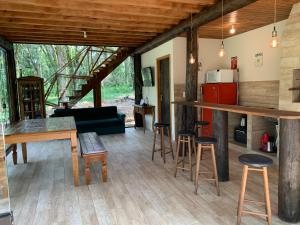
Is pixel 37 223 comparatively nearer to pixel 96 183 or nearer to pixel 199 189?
pixel 96 183

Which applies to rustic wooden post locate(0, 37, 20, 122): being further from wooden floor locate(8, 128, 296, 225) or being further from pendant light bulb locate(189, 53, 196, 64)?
pendant light bulb locate(189, 53, 196, 64)

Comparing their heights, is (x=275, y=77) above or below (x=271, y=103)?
above

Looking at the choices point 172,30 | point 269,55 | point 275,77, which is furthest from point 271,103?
point 172,30

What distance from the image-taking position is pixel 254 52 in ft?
16.5

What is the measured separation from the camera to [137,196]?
3.01m

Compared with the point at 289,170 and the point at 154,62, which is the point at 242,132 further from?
the point at 154,62

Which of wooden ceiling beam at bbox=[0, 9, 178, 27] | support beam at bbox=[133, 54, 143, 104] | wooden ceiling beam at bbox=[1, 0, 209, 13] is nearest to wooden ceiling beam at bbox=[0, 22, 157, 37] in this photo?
wooden ceiling beam at bbox=[0, 9, 178, 27]

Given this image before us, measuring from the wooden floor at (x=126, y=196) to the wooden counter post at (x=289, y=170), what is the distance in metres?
0.18

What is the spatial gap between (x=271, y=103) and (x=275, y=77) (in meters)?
0.52

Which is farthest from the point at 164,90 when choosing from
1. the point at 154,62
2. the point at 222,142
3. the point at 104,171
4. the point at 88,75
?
the point at 104,171

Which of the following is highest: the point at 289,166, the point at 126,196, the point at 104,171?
the point at 289,166

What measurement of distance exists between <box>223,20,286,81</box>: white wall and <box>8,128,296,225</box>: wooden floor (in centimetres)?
188

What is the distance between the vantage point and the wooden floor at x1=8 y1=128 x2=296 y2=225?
2.52 metres

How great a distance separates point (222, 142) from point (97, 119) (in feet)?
15.4
